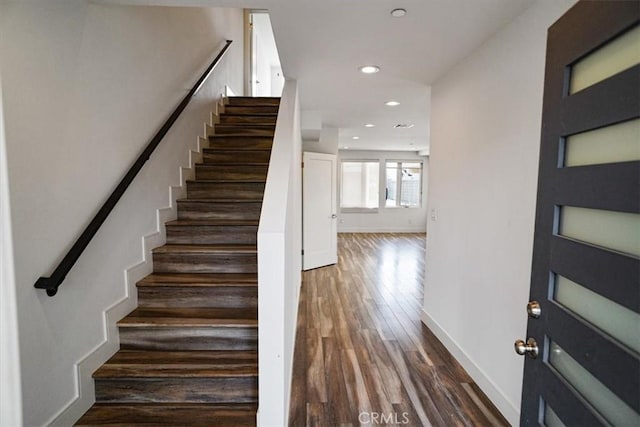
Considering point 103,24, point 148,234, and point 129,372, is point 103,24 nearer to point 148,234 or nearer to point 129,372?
point 148,234

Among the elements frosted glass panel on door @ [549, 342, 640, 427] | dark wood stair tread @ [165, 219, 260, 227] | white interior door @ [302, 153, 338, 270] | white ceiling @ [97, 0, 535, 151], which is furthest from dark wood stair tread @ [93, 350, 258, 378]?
white interior door @ [302, 153, 338, 270]

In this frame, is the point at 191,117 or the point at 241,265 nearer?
the point at 241,265

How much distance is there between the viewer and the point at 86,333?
1.69 meters

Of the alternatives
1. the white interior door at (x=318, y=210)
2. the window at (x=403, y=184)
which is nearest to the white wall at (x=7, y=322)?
the white interior door at (x=318, y=210)

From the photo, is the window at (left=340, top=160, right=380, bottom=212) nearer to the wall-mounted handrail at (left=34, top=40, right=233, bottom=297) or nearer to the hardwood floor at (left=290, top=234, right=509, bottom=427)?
the hardwood floor at (left=290, top=234, right=509, bottom=427)

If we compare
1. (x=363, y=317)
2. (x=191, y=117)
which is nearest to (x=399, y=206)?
(x=363, y=317)

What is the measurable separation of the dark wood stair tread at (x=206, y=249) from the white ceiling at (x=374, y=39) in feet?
4.91

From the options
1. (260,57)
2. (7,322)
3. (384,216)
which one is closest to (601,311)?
(7,322)

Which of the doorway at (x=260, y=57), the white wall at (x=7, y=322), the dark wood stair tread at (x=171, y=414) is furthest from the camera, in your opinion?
the doorway at (x=260, y=57)

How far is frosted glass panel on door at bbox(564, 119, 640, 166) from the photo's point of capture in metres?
0.77

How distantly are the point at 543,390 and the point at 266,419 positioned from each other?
1218 mm

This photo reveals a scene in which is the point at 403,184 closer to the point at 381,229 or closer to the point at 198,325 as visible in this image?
the point at 381,229

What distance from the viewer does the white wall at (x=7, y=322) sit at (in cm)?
123

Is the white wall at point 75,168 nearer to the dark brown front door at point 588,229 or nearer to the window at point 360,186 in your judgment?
the dark brown front door at point 588,229
